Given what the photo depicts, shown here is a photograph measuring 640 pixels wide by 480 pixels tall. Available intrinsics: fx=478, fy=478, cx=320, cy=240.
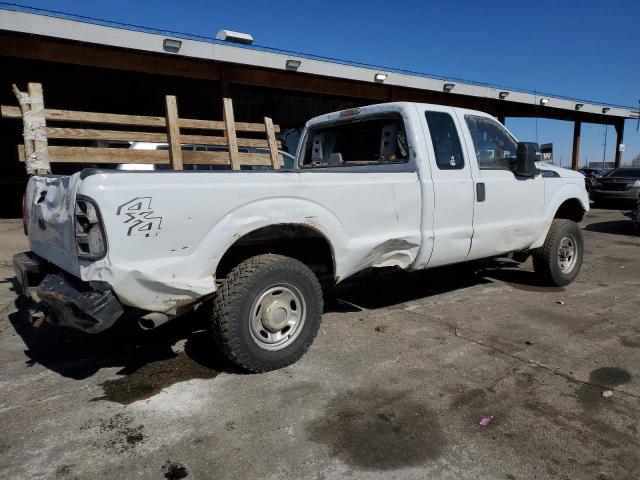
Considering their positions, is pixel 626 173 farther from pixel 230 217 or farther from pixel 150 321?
pixel 150 321

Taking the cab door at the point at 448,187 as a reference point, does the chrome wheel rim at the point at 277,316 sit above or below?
below

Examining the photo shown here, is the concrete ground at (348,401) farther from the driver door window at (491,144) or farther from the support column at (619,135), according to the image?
the support column at (619,135)

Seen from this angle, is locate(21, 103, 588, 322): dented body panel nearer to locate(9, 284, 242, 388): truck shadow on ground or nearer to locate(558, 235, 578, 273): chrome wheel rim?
locate(9, 284, 242, 388): truck shadow on ground

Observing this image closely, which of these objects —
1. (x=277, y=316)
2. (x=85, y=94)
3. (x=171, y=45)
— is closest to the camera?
(x=277, y=316)

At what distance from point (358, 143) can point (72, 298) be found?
318cm

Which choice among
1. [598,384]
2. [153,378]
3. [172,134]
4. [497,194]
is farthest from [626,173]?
[153,378]

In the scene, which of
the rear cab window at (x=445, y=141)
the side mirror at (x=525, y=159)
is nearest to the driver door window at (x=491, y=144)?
the side mirror at (x=525, y=159)

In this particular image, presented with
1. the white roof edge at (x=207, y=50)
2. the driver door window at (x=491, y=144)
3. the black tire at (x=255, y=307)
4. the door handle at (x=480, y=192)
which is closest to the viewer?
the black tire at (x=255, y=307)

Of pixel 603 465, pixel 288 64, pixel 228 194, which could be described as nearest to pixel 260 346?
pixel 228 194

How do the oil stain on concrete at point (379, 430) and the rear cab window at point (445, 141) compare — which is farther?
the rear cab window at point (445, 141)

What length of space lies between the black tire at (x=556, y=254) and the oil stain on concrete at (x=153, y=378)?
4154mm

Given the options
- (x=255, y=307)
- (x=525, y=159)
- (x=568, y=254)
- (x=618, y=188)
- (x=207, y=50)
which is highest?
(x=207, y=50)

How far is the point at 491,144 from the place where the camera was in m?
4.95

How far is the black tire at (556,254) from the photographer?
562 centimetres
